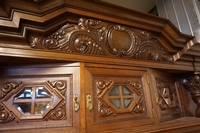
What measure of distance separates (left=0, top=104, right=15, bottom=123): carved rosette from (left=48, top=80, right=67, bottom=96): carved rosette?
0.67 feet

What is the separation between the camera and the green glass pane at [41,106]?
0.62m

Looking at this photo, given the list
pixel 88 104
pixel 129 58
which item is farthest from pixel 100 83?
pixel 129 58

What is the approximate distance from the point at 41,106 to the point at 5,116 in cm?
14

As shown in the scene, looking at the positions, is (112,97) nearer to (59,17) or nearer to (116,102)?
(116,102)

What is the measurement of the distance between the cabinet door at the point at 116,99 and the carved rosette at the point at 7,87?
1.04ft

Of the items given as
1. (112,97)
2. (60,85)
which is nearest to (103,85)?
(112,97)

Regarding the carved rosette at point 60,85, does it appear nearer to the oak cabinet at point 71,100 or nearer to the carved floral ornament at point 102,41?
the oak cabinet at point 71,100

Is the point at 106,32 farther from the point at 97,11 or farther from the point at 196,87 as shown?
the point at 196,87

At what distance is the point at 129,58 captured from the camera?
0.80m

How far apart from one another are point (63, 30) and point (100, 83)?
31 centimetres

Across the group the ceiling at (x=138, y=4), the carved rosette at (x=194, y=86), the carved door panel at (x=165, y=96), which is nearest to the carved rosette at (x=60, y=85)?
the carved door panel at (x=165, y=96)

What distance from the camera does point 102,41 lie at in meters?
0.74

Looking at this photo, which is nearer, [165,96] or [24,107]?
[24,107]

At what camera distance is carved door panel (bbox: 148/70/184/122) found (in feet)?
2.76
